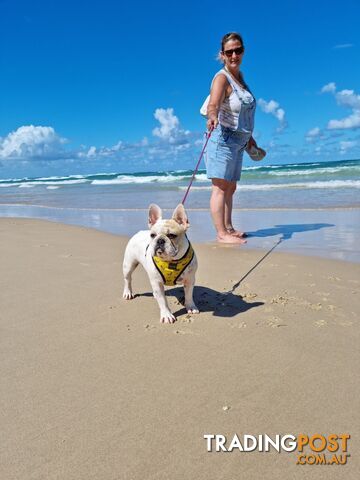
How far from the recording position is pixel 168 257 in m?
2.83

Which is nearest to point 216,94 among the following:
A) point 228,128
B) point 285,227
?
point 228,128

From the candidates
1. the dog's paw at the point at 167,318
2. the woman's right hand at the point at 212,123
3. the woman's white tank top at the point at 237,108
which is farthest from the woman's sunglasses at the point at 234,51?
the dog's paw at the point at 167,318

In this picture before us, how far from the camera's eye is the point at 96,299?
346cm

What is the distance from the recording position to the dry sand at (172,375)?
1581mm

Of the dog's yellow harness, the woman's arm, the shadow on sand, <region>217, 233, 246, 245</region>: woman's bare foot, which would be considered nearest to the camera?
the dog's yellow harness

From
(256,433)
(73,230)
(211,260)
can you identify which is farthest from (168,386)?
(73,230)

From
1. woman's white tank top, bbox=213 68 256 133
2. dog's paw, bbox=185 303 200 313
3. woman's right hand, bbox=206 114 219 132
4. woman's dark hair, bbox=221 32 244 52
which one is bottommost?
dog's paw, bbox=185 303 200 313

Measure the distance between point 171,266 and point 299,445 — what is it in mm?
1505

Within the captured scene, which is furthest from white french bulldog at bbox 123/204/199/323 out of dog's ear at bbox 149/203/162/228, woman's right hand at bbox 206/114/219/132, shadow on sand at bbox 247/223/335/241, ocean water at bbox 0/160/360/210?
ocean water at bbox 0/160/360/210

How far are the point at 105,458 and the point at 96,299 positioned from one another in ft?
6.38

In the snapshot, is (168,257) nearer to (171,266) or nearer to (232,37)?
(171,266)

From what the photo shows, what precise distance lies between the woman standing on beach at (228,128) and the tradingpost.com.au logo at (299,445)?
147 inches

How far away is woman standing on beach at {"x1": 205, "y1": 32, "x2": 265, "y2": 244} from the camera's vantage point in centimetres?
509

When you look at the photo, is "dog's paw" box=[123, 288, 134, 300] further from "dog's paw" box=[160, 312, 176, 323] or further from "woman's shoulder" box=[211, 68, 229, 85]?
"woman's shoulder" box=[211, 68, 229, 85]
